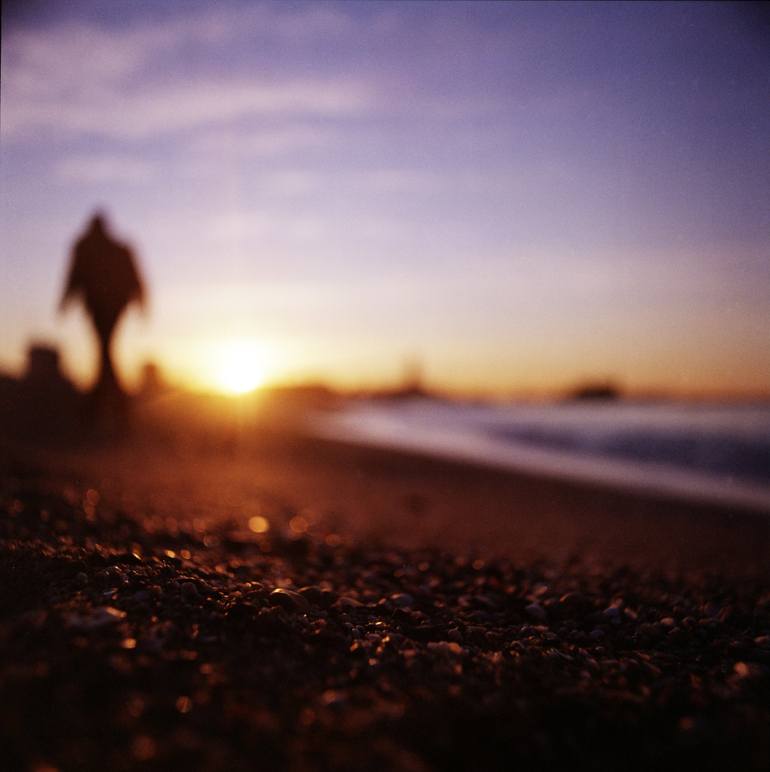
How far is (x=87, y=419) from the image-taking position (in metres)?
11.7

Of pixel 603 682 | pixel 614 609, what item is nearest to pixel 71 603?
pixel 603 682

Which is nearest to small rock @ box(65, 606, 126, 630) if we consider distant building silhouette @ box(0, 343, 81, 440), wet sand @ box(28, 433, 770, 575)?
wet sand @ box(28, 433, 770, 575)

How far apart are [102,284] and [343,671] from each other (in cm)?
1021

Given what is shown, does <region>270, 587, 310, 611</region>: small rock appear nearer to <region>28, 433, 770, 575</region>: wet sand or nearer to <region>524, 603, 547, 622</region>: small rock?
<region>524, 603, 547, 622</region>: small rock

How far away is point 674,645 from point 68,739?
286 centimetres

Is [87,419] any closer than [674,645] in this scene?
No

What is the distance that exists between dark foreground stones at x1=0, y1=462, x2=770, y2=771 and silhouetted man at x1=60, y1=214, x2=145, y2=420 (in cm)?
783

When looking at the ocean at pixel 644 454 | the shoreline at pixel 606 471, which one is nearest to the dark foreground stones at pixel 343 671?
the shoreline at pixel 606 471

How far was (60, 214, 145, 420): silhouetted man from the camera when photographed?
33.6 feet

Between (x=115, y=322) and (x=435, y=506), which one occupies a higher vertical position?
(x=115, y=322)

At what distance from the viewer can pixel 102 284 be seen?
1059cm

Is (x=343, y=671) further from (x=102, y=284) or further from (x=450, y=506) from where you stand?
(x=102, y=284)

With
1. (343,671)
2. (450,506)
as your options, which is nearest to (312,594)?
(343,671)

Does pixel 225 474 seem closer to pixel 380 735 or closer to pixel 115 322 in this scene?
pixel 115 322
